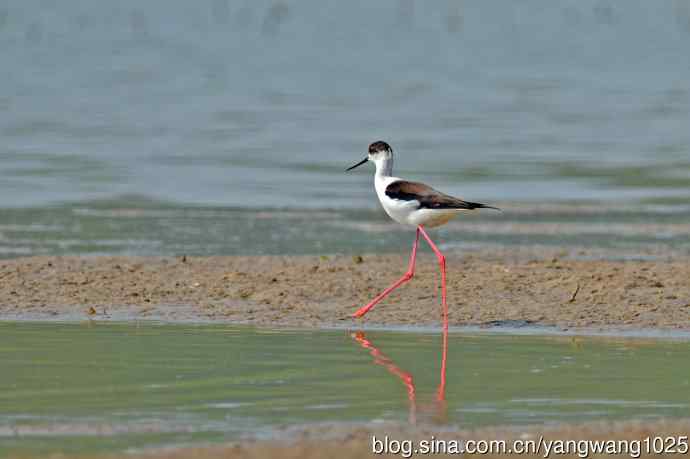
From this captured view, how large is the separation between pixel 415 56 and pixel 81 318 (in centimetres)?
4112

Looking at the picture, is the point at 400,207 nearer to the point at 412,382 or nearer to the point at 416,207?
the point at 416,207

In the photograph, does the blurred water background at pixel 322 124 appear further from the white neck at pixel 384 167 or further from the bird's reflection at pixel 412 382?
the bird's reflection at pixel 412 382

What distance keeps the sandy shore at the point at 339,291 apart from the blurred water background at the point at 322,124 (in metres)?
1.76

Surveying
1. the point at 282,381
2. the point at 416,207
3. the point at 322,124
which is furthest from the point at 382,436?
the point at 322,124

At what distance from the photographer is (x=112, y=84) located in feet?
133

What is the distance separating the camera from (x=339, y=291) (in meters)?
12.9

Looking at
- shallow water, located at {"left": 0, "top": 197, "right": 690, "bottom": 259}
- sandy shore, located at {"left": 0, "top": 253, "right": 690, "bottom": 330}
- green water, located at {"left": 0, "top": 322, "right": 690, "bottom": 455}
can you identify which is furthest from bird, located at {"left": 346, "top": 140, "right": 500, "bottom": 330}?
shallow water, located at {"left": 0, "top": 197, "right": 690, "bottom": 259}

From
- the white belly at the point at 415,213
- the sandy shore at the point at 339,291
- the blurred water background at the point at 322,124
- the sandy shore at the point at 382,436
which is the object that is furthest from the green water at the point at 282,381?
the blurred water background at the point at 322,124

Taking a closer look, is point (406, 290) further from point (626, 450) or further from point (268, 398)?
point (626, 450)

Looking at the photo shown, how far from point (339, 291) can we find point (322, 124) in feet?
62.2

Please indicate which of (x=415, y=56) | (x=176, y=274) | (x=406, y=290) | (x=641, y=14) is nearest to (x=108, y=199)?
(x=176, y=274)

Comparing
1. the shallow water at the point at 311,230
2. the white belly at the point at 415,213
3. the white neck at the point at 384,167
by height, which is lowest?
the shallow water at the point at 311,230

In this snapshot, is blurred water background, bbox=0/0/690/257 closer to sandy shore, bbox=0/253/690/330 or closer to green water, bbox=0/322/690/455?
sandy shore, bbox=0/253/690/330

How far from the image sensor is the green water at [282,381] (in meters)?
7.91
